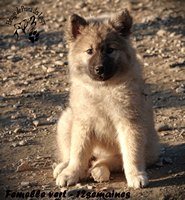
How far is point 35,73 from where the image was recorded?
9484 millimetres

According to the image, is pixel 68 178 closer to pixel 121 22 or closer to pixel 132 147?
pixel 132 147

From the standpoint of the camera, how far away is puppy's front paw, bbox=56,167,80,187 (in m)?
5.82

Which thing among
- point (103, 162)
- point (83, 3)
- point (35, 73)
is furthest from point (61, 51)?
point (103, 162)

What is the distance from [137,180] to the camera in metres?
5.65

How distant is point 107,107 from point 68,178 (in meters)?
0.72

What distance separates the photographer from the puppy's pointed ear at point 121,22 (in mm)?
5984

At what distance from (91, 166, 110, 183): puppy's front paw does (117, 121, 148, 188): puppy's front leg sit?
7.7 inches

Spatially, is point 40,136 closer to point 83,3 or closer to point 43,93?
point 43,93

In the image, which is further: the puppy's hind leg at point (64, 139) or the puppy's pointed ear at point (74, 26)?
the puppy's hind leg at point (64, 139)
